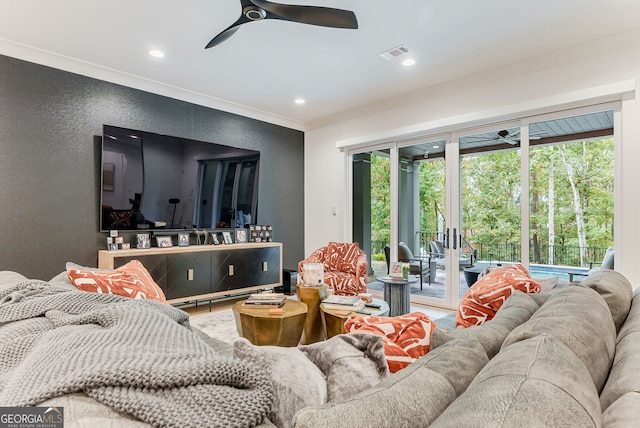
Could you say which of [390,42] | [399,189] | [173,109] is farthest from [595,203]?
[173,109]

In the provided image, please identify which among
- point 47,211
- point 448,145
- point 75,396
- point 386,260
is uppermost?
point 448,145

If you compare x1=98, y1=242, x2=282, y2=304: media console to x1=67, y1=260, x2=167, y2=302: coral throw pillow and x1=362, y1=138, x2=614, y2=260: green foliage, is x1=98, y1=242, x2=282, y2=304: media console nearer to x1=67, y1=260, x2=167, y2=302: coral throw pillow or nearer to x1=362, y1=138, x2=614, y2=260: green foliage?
x1=67, y1=260, x2=167, y2=302: coral throw pillow

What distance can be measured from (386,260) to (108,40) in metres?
4.20

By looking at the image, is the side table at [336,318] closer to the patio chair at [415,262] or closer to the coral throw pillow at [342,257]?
the coral throw pillow at [342,257]

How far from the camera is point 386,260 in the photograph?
5.00 meters

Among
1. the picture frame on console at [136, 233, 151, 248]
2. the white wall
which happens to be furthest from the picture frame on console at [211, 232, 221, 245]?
the white wall

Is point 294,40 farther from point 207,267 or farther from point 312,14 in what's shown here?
point 207,267

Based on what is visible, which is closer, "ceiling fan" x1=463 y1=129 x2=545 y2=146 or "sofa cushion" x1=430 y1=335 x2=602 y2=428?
"sofa cushion" x1=430 y1=335 x2=602 y2=428

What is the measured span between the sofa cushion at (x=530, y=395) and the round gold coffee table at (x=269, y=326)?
6.16ft

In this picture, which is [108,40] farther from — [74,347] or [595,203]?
[595,203]

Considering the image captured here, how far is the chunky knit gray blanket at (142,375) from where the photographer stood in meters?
0.60

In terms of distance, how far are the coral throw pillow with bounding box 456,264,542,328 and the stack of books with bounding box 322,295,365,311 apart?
893 mm

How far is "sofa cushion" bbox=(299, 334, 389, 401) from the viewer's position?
0.80 meters

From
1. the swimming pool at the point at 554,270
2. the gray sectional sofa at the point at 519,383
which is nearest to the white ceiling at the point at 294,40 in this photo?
the swimming pool at the point at 554,270
